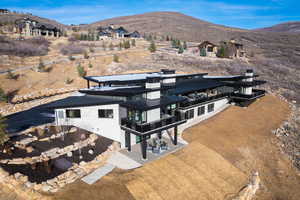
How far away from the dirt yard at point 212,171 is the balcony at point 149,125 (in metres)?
3.40

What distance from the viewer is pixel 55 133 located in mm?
A: 25250

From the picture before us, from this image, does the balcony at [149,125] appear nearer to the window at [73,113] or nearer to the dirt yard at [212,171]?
the dirt yard at [212,171]

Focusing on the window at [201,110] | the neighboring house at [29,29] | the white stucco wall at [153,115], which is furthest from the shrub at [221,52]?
the neighboring house at [29,29]

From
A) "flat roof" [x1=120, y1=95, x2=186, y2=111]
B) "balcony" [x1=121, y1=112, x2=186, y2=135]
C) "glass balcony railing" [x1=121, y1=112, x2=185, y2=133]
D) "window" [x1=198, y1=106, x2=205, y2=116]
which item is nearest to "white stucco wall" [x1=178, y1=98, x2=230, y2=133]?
"window" [x1=198, y1=106, x2=205, y2=116]

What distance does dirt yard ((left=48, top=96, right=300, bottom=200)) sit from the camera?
58.7 feet

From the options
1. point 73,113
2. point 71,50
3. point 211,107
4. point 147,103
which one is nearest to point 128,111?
point 147,103

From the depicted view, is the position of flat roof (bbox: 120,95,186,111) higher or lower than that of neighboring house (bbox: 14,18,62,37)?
lower

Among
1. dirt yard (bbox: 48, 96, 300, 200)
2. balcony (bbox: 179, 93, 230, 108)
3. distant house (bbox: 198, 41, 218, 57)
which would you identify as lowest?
dirt yard (bbox: 48, 96, 300, 200)

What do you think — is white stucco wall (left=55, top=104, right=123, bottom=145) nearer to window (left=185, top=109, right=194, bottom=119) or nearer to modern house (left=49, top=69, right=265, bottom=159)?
modern house (left=49, top=69, right=265, bottom=159)

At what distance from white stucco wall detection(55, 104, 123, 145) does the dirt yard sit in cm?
626

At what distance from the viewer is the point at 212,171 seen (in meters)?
22.0

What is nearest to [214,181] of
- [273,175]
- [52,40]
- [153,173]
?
[153,173]

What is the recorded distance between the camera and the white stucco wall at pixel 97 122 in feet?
82.2

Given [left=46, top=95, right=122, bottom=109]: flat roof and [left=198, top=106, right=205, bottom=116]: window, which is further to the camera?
[left=198, top=106, right=205, bottom=116]: window
